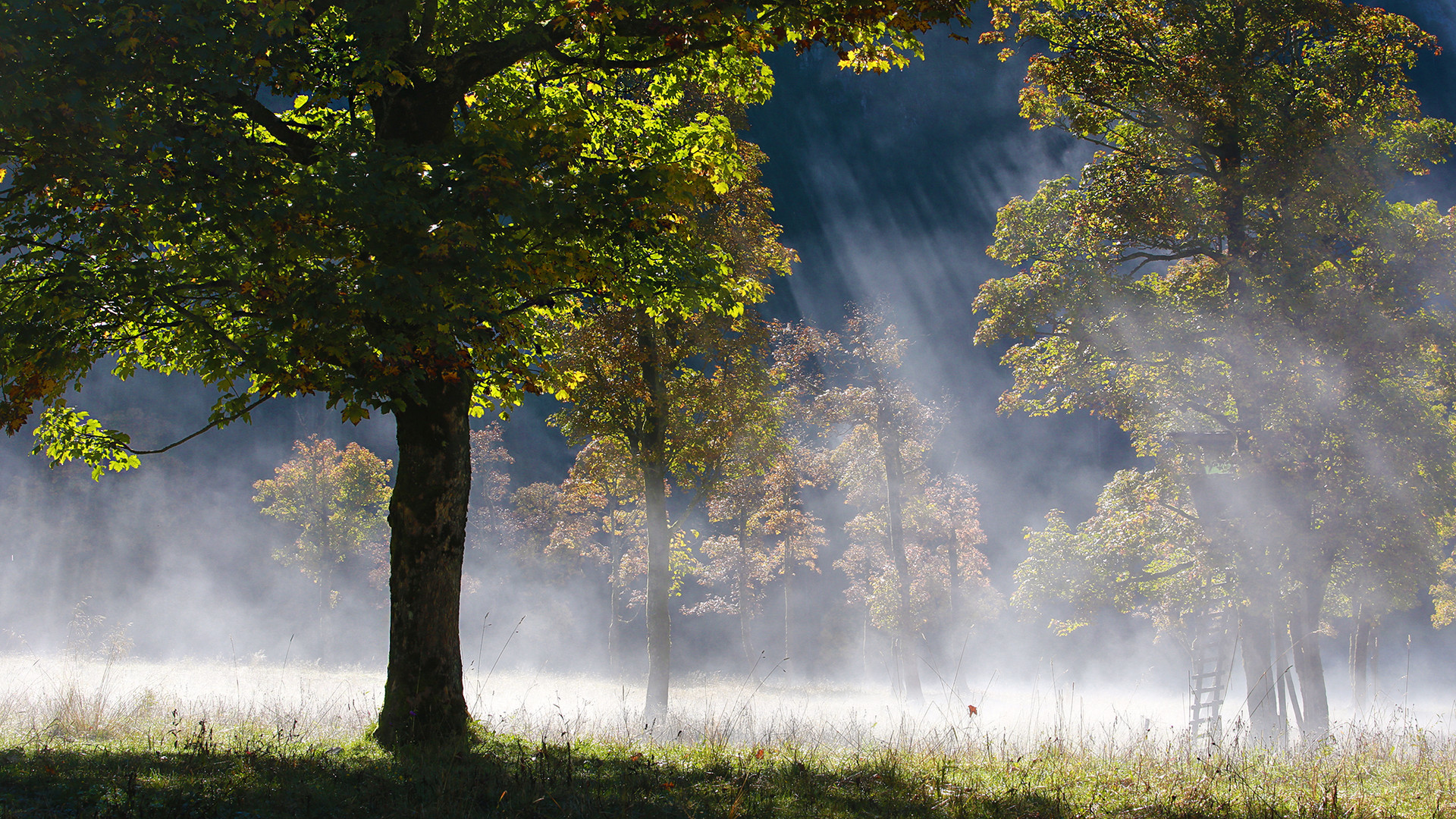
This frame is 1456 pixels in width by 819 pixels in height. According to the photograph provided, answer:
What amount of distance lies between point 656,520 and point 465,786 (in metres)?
9.48

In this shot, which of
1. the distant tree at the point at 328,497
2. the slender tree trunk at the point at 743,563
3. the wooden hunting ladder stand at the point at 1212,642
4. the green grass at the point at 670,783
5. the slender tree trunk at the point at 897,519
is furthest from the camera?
the slender tree trunk at the point at 743,563

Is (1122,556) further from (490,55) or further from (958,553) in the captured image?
(958,553)

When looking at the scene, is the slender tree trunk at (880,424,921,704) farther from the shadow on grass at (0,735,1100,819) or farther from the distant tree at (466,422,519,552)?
the distant tree at (466,422,519,552)

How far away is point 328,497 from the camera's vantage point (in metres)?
35.2

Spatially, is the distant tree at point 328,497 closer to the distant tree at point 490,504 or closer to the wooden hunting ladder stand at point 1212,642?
the distant tree at point 490,504

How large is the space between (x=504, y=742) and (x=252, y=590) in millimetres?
66378

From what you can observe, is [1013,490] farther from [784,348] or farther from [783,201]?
[784,348]

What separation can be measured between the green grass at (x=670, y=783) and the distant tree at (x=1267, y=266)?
332 inches

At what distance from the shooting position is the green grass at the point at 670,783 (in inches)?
188

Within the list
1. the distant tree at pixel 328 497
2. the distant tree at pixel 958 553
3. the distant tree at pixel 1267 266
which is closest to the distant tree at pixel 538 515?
the distant tree at pixel 328 497

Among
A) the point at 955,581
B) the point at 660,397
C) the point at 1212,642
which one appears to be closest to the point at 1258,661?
the point at 1212,642

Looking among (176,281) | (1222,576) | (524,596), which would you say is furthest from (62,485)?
(1222,576)

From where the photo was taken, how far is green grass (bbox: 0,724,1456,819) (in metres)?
4.79

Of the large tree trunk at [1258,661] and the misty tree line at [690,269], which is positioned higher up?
the misty tree line at [690,269]
